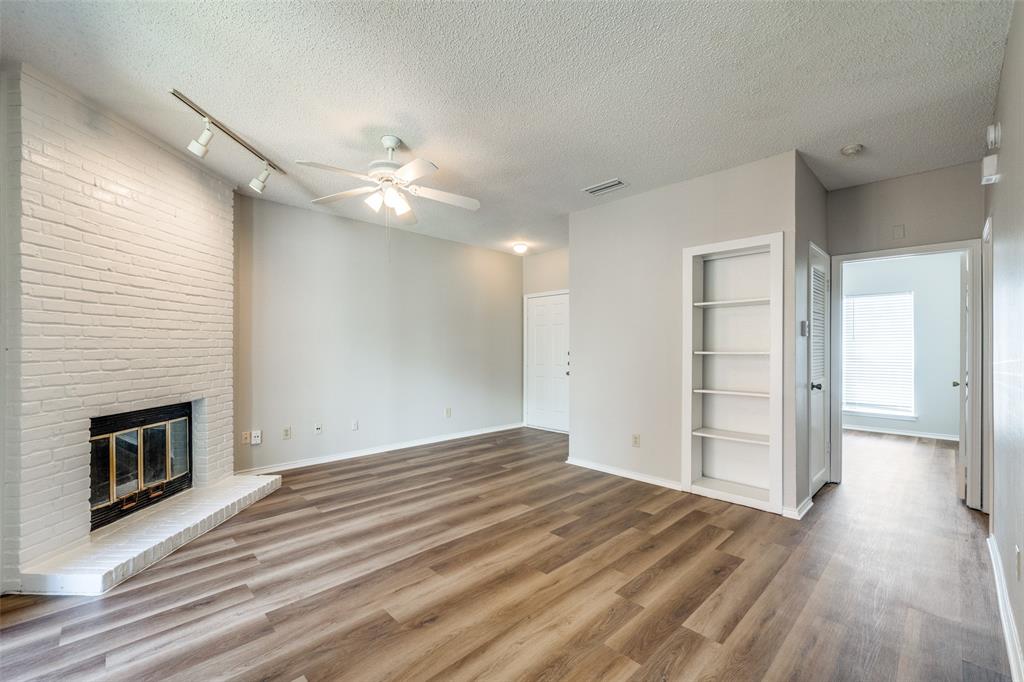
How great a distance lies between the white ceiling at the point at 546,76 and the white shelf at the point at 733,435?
2245 millimetres

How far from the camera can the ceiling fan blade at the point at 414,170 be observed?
2656mm

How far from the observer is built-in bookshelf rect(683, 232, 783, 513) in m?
3.57

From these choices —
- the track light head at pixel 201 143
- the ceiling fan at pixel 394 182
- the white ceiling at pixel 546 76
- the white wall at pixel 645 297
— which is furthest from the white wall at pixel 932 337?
the track light head at pixel 201 143

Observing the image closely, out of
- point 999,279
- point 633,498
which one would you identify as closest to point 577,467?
point 633,498

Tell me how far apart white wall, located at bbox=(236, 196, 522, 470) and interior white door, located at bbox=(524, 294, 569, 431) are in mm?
323

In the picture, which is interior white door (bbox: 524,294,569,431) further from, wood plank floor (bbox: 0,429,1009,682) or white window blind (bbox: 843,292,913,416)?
white window blind (bbox: 843,292,913,416)

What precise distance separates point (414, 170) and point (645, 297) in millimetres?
2457

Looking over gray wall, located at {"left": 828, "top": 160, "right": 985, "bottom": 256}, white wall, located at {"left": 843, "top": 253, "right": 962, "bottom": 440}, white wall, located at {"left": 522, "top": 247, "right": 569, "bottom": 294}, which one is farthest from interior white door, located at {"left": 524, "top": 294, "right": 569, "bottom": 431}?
white wall, located at {"left": 843, "top": 253, "right": 962, "bottom": 440}

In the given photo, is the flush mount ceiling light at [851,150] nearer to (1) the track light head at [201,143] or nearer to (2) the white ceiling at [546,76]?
(2) the white ceiling at [546,76]

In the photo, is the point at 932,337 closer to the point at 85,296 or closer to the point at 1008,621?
the point at 1008,621

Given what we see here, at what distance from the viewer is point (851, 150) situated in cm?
314

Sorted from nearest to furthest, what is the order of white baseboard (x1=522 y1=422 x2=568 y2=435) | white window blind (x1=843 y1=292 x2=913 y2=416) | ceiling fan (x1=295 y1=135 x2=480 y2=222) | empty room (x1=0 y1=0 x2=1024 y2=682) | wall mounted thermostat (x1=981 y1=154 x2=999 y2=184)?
1. empty room (x1=0 y1=0 x2=1024 y2=682)
2. wall mounted thermostat (x1=981 y1=154 x2=999 y2=184)
3. ceiling fan (x1=295 y1=135 x2=480 y2=222)
4. white window blind (x1=843 y1=292 x2=913 y2=416)
5. white baseboard (x1=522 y1=422 x2=568 y2=435)

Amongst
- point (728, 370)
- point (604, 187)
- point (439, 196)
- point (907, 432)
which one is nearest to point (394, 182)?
point (439, 196)

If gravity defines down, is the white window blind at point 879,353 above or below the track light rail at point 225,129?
below
